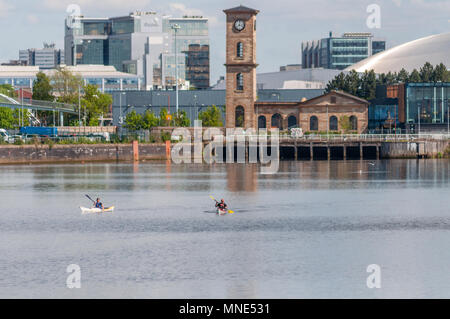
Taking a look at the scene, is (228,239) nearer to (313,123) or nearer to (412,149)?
(412,149)

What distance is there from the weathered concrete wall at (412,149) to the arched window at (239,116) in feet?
101

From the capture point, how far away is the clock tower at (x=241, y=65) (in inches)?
6752

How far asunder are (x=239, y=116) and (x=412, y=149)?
121ft

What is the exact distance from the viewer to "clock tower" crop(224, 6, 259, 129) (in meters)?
172

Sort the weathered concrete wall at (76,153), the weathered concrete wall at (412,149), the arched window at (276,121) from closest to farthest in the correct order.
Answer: the weathered concrete wall at (76,153)
the weathered concrete wall at (412,149)
the arched window at (276,121)

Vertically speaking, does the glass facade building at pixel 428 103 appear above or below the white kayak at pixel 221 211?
above

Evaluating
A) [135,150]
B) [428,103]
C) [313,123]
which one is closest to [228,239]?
[135,150]

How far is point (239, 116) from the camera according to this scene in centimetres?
17588

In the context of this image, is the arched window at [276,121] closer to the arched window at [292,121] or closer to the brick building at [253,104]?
the brick building at [253,104]

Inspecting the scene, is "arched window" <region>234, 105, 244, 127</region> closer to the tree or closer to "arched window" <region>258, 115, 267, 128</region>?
"arched window" <region>258, 115, 267, 128</region>

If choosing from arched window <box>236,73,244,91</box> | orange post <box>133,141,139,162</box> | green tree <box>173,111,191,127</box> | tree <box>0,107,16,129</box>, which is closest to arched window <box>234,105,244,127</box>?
arched window <box>236,73,244,91</box>

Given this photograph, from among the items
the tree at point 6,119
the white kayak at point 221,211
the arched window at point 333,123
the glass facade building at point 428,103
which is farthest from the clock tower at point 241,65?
the white kayak at point 221,211
